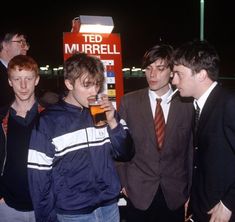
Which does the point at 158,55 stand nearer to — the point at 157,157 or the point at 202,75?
the point at 202,75

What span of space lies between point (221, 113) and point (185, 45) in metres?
0.80

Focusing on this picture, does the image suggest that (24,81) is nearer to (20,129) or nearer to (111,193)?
(20,129)

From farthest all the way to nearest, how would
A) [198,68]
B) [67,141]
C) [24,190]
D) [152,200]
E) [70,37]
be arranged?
[70,37] → [152,200] → [198,68] → [24,190] → [67,141]

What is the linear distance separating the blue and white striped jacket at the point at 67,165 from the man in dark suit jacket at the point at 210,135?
2.46ft

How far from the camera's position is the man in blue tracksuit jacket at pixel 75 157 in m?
2.62

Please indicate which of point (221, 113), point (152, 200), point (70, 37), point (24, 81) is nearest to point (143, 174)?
point (152, 200)

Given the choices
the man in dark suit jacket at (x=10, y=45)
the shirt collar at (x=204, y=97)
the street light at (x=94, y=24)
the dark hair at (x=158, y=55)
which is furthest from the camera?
the street light at (x=94, y=24)

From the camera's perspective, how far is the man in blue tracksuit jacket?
262 cm

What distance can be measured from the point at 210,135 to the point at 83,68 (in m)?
1.11

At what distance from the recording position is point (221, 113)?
278cm

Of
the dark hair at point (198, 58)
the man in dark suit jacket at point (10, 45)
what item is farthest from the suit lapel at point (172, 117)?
the man in dark suit jacket at point (10, 45)

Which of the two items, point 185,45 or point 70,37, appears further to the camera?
point 70,37

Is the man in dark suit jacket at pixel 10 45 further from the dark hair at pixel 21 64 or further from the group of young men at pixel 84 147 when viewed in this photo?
the group of young men at pixel 84 147

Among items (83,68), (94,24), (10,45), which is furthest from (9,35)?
(83,68)
